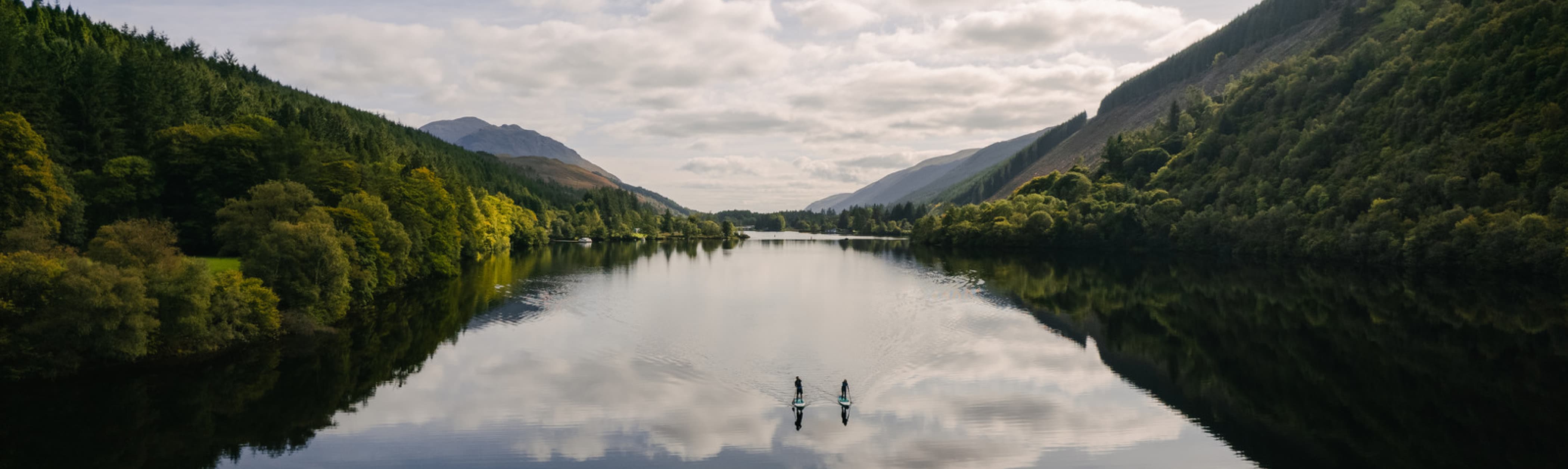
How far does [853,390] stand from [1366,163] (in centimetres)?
11513

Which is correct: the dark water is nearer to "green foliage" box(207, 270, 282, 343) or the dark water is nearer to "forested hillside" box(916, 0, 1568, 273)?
"green foliage" box(207, 270, 282, 343)

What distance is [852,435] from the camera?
28.8 metres

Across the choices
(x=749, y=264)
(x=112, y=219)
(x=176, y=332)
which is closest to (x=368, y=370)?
(x=176, y=332)

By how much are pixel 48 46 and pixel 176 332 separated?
76.4 m

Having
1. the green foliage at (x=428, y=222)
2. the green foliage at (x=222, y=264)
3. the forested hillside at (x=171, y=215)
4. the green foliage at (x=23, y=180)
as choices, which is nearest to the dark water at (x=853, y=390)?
the forested hillside at (x=171, y=215)

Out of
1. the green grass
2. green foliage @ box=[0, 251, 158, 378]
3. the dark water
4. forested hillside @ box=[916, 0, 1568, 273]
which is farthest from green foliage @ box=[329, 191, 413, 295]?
forested hillside @ box=[916, 0, 1568, 273]

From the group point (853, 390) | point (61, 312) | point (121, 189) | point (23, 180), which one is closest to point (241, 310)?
point (61, 312)

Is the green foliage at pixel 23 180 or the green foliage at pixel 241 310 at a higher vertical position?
the green foliage at pixel 23 180

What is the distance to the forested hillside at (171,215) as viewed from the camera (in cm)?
3294

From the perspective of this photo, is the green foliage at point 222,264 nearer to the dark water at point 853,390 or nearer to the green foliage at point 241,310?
the green foliage at point 241,310

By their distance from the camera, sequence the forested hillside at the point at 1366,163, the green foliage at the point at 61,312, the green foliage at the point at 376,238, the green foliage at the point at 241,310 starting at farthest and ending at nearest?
the forested hillside at the point at 1366,163
the green foliage at the point at 376,238
the green foliage at the point at 241,310
the green foliage at the point at 61,312

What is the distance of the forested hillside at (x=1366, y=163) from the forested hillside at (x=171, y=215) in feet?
362

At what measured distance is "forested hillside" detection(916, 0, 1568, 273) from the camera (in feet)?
286

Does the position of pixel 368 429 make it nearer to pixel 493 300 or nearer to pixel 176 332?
pixel 176 332
